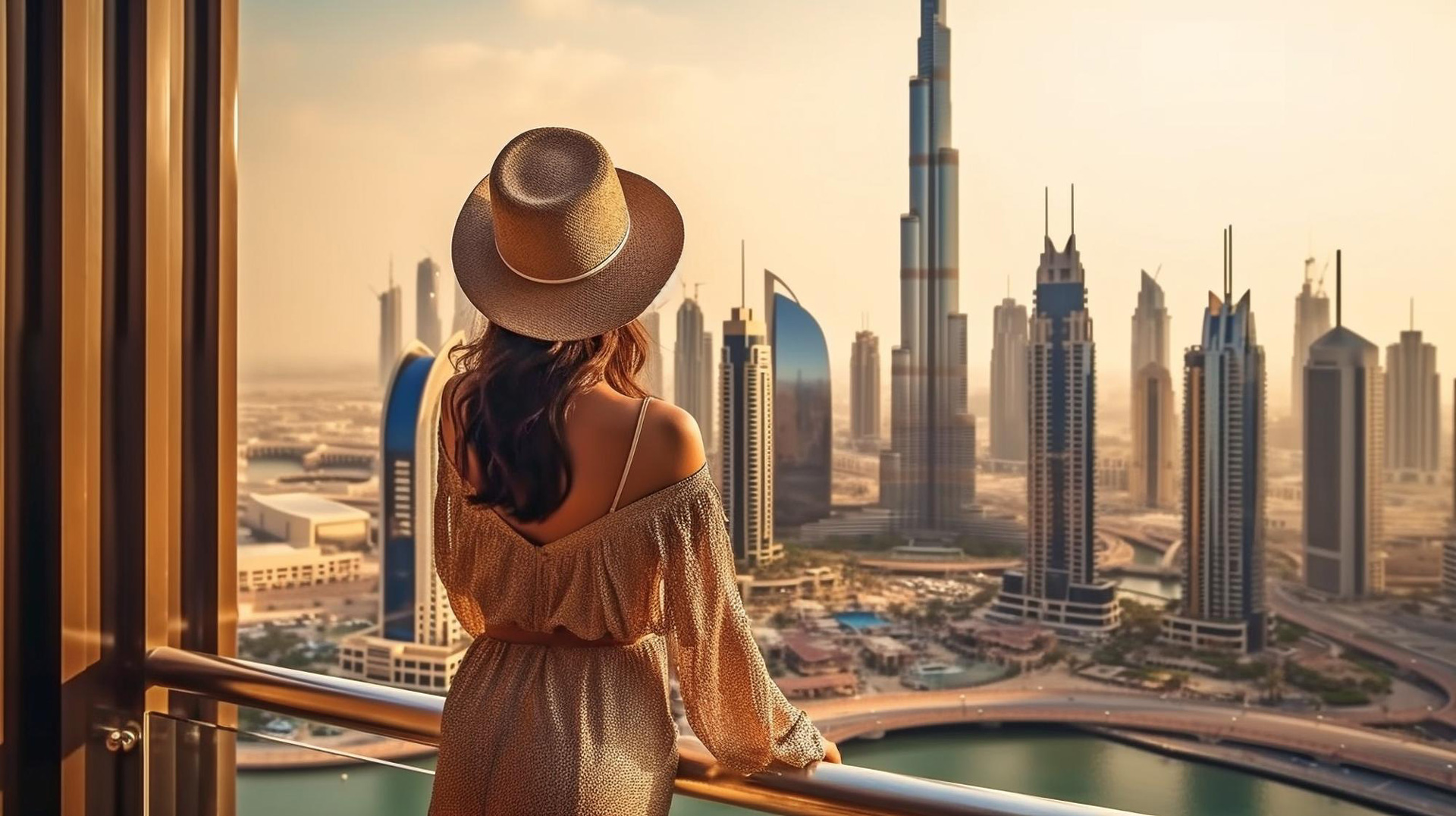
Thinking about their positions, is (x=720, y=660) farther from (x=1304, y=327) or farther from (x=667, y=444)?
(x=1304, y=327)

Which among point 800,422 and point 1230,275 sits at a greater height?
point 1230,275

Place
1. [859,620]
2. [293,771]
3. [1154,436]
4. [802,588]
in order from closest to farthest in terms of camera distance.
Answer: [293,771]
[1154,436]
[802,588]
[859,620]

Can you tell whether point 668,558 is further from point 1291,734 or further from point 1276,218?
point 1291,734

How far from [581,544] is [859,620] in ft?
53.4

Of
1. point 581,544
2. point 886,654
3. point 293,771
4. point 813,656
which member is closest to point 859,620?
point 886,654

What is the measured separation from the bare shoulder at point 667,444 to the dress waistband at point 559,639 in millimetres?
142

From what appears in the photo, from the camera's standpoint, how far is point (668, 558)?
95cm

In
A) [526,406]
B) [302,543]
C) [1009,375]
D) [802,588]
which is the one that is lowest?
[802,588]

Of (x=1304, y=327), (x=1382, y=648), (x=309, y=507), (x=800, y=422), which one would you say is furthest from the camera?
→ (x=309, y=507)

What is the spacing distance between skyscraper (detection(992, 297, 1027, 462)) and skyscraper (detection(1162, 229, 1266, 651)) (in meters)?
2.15

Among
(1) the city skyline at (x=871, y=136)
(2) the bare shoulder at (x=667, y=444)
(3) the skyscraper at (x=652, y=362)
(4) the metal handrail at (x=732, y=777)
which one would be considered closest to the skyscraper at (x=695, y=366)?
(1) the city skyline at (x=871, y=136)

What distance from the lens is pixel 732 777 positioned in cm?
98

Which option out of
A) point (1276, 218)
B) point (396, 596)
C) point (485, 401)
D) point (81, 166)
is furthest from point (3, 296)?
point (1276, 218)

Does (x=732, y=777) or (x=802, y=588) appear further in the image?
(x=802, y=588)
